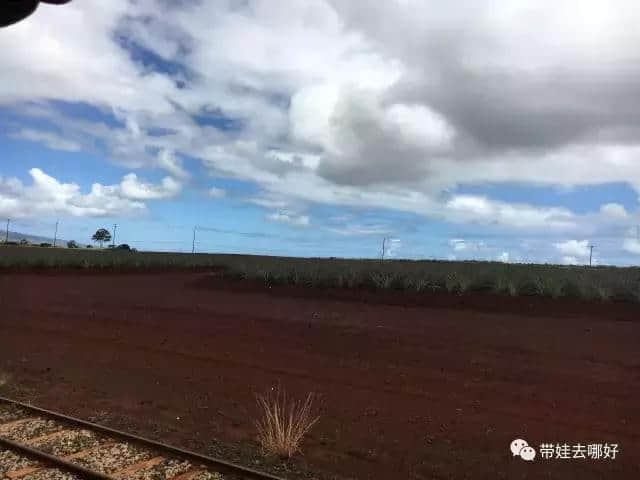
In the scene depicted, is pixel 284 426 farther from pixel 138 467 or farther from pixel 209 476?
pixel 138 467

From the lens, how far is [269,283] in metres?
28.2

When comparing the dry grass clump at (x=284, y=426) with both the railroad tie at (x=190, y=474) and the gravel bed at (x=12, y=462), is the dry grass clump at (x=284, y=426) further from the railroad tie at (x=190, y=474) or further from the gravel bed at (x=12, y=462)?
the gravel bed at (x=12, y=462)

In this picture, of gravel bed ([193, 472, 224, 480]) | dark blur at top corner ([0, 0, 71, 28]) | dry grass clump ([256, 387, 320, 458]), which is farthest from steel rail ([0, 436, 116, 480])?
dark blur at top corner ([0, 0, 71, 28])

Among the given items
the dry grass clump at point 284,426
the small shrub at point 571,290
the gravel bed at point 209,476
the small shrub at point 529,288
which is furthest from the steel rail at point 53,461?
the small shrub at point 571,290

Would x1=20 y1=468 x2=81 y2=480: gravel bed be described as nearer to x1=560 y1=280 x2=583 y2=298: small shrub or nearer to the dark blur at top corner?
the dark blur at top corner

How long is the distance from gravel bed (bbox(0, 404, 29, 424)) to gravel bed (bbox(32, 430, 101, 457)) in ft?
4.61

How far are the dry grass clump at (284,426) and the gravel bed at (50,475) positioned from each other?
8.42 ft

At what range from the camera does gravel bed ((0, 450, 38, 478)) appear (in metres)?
6.75

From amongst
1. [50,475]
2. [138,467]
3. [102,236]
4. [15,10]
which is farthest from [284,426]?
[102,236]

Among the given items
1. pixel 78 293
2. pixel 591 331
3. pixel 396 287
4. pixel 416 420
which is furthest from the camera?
pixel 78 293

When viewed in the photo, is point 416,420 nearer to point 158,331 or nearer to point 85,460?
point 85,460

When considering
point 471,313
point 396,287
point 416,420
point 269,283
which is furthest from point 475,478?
point 269,283

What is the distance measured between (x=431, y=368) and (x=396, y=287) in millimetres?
11739

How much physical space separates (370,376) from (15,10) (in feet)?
33.0
